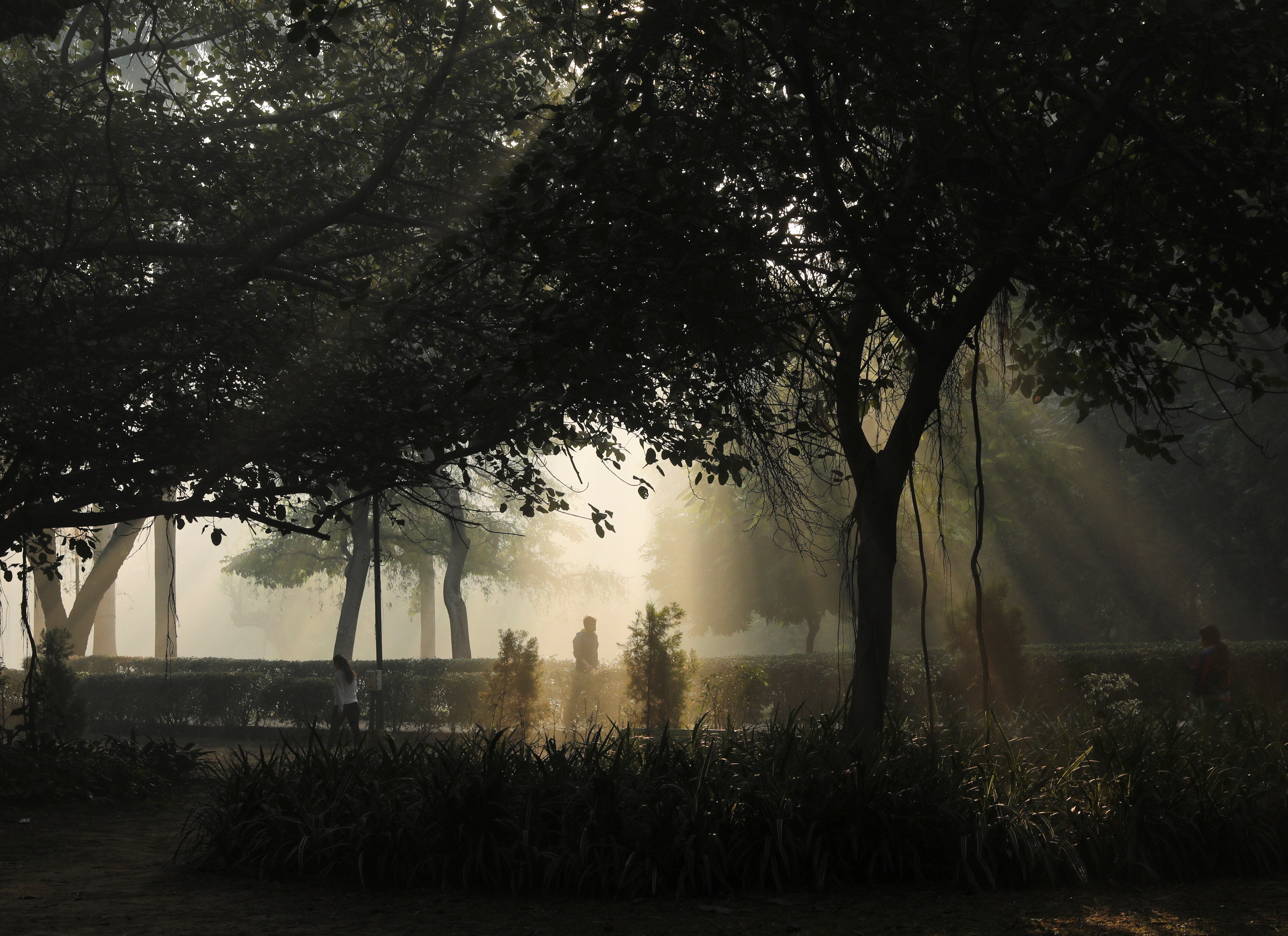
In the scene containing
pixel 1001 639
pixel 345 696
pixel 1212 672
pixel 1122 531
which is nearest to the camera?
pixel 1212 672

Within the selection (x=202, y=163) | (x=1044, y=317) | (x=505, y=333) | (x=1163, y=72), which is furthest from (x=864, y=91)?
(x=202, y=163)

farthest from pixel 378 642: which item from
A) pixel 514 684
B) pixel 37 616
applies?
pixel 37 616

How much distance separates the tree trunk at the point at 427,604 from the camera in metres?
40.5

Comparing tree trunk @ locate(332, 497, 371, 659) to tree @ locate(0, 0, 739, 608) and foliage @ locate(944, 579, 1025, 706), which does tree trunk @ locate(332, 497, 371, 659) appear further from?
foliage @ locate(944, 579, 1025, 706)

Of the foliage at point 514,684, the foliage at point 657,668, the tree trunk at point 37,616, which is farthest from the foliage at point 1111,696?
the tree trunk at point 37,616

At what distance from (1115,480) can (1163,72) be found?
93.4 feet

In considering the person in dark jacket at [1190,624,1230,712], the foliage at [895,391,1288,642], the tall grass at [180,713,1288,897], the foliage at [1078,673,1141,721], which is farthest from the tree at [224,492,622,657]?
the tall grass at [180,713,1288,897]

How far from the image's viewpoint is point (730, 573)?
111ft

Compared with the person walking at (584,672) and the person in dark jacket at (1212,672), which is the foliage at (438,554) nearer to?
the person walking at (584,672)

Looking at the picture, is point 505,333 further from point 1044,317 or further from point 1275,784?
point 1275,784

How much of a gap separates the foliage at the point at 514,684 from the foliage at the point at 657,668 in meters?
1.74

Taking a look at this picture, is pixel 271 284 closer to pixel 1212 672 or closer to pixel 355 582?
pixel 1212 672

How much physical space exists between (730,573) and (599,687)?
1433 cm

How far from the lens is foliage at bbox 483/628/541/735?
17625 mm
